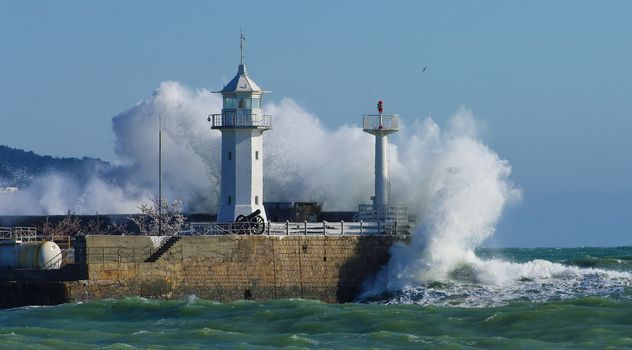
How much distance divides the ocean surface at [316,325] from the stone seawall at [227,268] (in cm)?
124

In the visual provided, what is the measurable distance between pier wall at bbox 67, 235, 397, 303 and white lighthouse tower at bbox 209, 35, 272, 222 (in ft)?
9.78

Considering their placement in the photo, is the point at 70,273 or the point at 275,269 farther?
the point at 275,269

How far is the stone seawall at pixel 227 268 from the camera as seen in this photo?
3644 centimetres

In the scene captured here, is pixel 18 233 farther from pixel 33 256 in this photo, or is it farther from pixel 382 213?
pixel 382 213

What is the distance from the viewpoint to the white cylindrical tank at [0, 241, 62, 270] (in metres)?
37.8

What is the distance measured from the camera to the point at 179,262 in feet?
125

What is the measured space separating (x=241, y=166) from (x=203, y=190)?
1101cm

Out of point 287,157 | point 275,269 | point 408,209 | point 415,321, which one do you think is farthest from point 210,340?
point 287,157

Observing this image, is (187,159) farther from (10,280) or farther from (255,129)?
(10,280)

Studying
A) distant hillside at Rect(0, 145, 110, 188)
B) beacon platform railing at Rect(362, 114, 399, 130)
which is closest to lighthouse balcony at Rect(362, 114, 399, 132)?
beacon platform railing at Rect(362, 114, 399, 130)

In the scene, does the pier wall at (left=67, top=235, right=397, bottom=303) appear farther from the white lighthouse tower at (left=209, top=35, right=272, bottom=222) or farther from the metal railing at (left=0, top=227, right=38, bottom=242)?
the metal railing at (left=0, top=227, right=38, bottom=242)

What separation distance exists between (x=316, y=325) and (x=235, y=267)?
8300 millimetres

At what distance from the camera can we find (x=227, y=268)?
3912cm

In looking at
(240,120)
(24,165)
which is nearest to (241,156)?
(240,120)
